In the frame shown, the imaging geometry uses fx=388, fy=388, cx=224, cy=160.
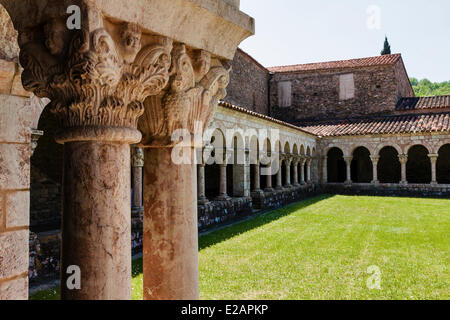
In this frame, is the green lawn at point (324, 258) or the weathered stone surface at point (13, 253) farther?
the green lawn at point (324, 258)

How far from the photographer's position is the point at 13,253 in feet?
8.49

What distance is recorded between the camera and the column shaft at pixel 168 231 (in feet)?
6.41

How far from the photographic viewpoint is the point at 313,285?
5168 mm

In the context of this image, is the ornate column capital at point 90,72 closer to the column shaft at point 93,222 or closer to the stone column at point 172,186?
the column shaft at point 93,222

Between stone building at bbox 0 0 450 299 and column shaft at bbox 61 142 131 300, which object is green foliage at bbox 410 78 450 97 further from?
column shaft at bbox 61 142 131 300

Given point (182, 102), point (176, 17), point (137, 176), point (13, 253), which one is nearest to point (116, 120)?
point (182, 102)

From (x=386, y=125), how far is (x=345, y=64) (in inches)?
234

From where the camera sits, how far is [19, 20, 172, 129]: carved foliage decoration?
1.48 m

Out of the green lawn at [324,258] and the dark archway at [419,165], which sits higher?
the dark archway at [419,165]

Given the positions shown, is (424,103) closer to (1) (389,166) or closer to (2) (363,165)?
(1) (389,166)

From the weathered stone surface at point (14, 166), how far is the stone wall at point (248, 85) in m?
15.4

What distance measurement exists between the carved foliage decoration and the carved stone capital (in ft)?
0.61

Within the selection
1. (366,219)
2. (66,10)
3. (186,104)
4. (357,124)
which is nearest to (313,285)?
(186,104)

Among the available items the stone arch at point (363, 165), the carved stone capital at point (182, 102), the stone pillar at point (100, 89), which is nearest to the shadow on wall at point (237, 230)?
the carved stone capital at point (182, 102)
